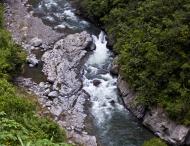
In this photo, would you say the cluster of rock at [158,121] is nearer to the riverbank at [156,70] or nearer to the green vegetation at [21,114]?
the riverbank at [156,70]

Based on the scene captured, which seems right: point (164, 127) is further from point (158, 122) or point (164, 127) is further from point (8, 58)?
point (8, 58)

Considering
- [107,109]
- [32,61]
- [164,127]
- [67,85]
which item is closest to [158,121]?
[164,127]

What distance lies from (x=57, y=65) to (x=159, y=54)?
8149 millimetres

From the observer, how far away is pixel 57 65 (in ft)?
96.2

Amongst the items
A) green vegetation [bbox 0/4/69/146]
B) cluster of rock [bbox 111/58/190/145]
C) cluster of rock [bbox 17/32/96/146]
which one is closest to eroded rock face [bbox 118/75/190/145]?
cluster of rock [bbox 111/58/190/145]

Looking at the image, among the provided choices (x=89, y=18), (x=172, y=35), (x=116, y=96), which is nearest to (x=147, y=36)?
(x=172, y=35)

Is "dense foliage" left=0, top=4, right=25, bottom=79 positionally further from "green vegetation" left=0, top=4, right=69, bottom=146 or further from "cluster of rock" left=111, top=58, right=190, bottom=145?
"cluster of rock" left=111, top=58, right=190, bottom=145

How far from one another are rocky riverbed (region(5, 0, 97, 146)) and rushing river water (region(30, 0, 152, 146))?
0.66m

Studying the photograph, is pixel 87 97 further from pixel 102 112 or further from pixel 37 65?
pixel 37 65

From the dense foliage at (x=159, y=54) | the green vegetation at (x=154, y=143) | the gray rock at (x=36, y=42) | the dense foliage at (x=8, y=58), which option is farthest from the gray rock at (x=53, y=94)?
the green vegetation at (x=154, y=143)

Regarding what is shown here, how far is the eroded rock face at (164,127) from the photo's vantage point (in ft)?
73.1

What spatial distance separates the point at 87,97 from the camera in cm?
2661

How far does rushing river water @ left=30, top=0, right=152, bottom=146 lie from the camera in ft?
76.3

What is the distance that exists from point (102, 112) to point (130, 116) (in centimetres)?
176
